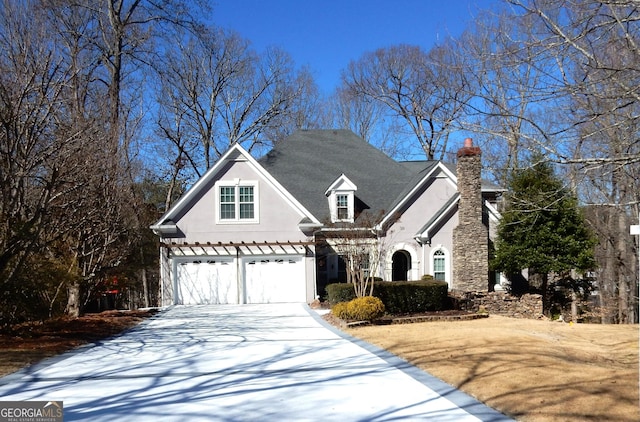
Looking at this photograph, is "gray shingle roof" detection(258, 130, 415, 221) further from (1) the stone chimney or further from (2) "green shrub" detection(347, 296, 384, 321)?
(2) "green shrub" detection(347, 296, 384, 321)

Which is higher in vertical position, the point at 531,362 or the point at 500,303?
the point at 531,362

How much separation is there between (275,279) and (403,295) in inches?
222

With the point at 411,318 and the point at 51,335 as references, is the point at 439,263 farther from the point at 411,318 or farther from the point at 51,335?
the point at 51,335

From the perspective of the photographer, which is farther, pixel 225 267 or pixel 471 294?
pixel 225 267

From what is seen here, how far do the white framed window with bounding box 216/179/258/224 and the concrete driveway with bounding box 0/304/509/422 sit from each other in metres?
9.36

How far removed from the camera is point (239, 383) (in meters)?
8.27

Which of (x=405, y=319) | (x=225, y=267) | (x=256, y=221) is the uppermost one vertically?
(x=256, y=221)

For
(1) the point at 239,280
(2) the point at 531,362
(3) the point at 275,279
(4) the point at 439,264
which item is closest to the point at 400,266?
(4) the point at 439,264

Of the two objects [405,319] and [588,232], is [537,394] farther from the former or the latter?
[588,232]

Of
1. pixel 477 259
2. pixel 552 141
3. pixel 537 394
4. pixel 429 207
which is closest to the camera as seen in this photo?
pixel 537 394

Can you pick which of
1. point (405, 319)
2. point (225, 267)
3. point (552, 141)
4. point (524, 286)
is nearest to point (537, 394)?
point (552, 141)

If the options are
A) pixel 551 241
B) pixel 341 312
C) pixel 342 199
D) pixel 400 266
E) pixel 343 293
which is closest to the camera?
pixel 341 312

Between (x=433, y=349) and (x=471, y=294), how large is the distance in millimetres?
9703

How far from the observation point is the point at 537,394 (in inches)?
286
